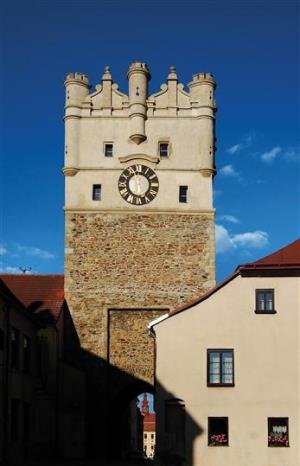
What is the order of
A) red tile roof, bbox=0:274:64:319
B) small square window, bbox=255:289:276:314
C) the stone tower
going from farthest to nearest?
the stone tower → red tile roof, bbox=0:274:64:319 → small square window, bbox=255:289:276:314

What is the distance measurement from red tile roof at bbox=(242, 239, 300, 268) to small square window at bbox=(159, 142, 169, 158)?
1206 centimetres

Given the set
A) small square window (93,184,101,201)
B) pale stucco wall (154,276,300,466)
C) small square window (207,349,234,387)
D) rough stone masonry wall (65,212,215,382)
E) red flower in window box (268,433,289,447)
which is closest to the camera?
red flower in window box (268,433,289,447)

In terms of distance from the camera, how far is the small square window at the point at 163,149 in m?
39.6

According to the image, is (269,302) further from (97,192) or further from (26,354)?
(97,192)

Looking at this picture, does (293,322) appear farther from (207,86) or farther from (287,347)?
(207,86)

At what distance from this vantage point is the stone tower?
37.2m

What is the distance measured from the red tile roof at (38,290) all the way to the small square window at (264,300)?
1109cm

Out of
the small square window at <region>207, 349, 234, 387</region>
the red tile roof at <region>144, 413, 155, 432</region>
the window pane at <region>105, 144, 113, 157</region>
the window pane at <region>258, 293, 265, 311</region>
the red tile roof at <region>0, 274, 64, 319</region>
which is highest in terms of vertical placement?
the window pane at <region>105, 144, 113, 157</region>

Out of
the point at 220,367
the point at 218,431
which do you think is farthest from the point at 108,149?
the point at 218,431

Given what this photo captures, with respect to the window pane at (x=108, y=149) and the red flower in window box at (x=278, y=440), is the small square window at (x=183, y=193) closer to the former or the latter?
the window pane at (x=108, y=149)

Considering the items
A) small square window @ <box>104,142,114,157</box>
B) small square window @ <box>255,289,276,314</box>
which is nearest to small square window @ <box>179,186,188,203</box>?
small square window @ <box>104,142,114,157</box>

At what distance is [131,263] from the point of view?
3791cm

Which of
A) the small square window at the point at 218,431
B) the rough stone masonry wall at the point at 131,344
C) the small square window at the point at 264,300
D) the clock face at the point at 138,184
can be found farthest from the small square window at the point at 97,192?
the small square window at the point at 218,431

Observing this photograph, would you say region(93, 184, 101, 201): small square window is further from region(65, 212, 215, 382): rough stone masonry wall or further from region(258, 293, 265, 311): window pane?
region(258, 293, 265, 311): window pane
